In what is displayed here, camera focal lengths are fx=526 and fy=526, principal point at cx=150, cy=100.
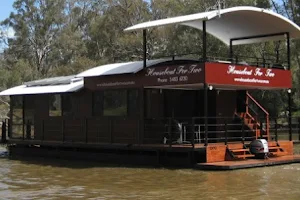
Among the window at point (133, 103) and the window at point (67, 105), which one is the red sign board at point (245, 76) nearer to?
the window at point (133, 103)

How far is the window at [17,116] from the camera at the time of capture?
24.3m

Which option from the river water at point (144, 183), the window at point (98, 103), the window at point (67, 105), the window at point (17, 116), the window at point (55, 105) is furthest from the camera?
the window at point (17, 116)

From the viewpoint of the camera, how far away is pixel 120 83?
19344 millimetres

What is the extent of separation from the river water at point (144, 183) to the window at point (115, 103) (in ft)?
7.73

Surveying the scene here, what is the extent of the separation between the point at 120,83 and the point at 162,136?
250cm

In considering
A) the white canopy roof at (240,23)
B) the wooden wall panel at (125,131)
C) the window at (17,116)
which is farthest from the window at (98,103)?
the window at (17,116)

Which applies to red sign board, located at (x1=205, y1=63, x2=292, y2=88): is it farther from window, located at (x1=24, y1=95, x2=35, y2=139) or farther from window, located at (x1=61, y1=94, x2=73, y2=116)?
window, located at (x1=24, y1=95, x2=35, y2=139)

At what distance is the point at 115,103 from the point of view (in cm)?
1986

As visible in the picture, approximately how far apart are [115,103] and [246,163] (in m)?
5.82

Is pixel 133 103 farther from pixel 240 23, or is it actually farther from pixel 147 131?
pixel 240 23

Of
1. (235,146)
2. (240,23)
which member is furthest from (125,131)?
(240,23)

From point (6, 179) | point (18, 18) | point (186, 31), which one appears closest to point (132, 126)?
point (6, 179)

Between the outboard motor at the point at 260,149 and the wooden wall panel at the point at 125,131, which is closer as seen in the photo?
the outboard motor at the point at 260,149

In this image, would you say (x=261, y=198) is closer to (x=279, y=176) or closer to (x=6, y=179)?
(x=279, y=176)
